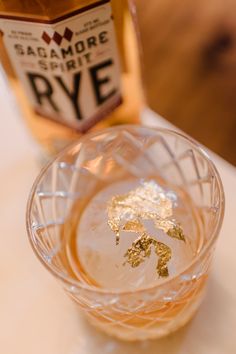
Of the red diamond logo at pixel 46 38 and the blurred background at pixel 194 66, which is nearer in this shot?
the red diamond logo at pixel 46 38

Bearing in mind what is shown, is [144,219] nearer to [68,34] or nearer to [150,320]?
[150,320]

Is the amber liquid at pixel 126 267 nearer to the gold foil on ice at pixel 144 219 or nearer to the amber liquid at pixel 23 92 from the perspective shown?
the gold foil on ice at pixel 144 219

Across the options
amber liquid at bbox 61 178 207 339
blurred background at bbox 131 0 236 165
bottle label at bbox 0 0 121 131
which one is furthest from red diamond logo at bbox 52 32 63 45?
blurred background at bbox 131 0 236 165

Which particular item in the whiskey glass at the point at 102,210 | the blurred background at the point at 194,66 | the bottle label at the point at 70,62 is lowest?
the blurred background at the point at 194,66

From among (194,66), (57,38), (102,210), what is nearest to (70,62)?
(57,38)

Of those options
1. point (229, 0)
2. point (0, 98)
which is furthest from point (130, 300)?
point (229, 0)

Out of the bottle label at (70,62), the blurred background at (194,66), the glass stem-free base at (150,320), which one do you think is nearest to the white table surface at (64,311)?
the glass stem-free base at (150,320)
